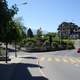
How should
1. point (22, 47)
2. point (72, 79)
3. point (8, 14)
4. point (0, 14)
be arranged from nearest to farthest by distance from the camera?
point (0, 14)
point (8, 14)
point (72, 79)
point (22, 47)

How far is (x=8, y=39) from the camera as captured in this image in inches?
2012

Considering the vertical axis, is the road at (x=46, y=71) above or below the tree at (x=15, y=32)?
below

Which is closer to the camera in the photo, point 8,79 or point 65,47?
point 8,79

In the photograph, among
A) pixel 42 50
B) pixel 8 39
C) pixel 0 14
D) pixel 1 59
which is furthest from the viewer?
pixel 42 50

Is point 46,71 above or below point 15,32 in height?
below

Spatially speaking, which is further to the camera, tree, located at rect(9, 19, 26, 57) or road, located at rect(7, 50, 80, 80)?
tree, located at rect(9, 19, 26, 57)

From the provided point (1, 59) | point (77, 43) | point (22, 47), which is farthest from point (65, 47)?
point (1, 59)

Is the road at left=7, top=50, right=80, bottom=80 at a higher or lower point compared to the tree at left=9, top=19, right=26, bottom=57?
lower

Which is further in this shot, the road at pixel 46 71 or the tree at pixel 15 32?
the tree at pixel 15 32

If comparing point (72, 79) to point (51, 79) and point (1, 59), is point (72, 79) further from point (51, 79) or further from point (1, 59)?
point (1, 59)

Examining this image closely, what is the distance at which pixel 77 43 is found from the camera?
5330 inches

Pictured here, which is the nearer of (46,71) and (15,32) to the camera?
(46,71)

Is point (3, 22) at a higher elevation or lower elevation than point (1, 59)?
higher

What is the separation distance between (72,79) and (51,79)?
4.68 ft
